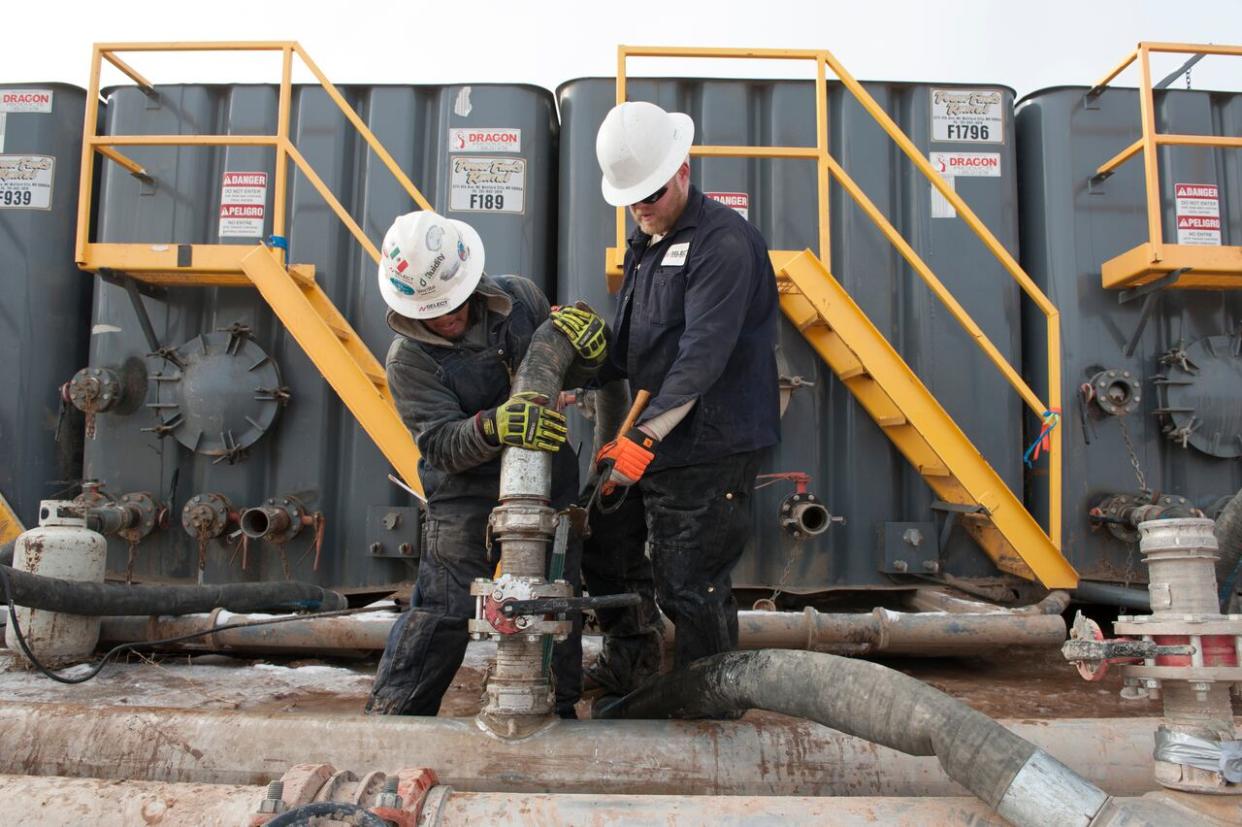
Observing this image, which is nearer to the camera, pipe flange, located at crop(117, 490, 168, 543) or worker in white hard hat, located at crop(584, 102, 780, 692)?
worker in white hard hat, located at crop(584, 102, 780, 692)

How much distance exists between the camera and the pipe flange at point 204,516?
399 centimetres

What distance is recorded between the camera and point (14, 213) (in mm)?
4461

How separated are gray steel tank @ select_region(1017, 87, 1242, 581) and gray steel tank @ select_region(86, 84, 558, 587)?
113 inches

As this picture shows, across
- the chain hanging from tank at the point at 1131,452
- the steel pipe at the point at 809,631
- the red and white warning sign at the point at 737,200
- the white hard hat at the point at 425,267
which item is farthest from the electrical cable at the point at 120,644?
the chain hanging from tank at the point at 1131,452

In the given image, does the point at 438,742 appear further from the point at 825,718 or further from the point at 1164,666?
the point at 1164,666

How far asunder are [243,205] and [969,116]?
4.19m

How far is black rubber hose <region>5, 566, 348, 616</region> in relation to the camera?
279 centimetres

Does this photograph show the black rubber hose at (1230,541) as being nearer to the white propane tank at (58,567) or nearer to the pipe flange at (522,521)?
the pipe flange at (522,521)

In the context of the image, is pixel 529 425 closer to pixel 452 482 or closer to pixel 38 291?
pixel 452 482

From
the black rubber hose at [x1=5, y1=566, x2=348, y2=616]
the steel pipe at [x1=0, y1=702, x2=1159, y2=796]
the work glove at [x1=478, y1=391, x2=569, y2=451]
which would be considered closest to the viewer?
the steel pipe at [x1=0, y1=702, x2=1159, y2=796]

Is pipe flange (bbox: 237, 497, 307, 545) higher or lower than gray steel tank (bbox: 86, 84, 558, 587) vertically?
lower

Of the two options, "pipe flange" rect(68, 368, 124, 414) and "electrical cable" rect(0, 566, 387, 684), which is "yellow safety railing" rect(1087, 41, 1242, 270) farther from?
"pipe flange" rect(68, 368, 124, 414)

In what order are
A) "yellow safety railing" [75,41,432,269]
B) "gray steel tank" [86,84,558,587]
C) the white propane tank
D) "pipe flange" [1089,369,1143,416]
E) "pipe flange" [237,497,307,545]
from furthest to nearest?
"gray steel tank" [86,84,558,587], "pipe flange" [1089,369,1143,416], "pipe flange" [237,497,307,545], "yellow safety railing" [75,41,432,269], the white propane tank

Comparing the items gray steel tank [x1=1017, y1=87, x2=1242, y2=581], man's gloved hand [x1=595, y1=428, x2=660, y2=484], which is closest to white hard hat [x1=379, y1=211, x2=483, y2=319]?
man's gloved hand [x1=595, y1=428, x2=660, y2=484]
